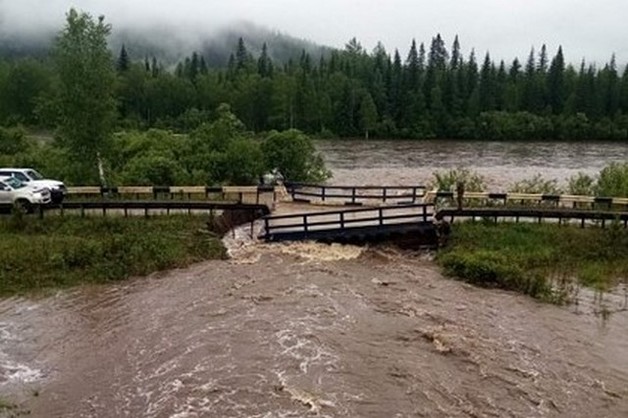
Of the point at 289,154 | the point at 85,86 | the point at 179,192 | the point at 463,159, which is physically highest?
the point at 85,86

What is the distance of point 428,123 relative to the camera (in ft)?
352

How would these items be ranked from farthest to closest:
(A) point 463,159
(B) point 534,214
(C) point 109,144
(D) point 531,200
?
1. (A) point 463,159
2. (C) point 109,144
3. (D) point 531,200
4. (B) point 534,214

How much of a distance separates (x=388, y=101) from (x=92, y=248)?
9545 centimetres

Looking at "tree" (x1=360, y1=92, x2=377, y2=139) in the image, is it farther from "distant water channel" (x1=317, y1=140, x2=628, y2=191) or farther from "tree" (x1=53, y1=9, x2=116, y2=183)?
"tree" (x1=53, y1=9, x2=116, y2=183)

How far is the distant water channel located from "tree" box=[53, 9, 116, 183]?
20.9 m

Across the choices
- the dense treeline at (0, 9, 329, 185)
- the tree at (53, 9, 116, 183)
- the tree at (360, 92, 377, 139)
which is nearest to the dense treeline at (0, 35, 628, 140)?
the tree at (360, 92, 377, 139)

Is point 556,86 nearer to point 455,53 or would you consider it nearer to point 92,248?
point 455,53

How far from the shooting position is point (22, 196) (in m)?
29.3

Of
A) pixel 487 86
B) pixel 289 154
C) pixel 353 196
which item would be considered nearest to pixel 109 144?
pixel 289 154

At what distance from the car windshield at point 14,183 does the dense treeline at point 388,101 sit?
68184 millimetres

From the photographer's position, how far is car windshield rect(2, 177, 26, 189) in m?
29.8

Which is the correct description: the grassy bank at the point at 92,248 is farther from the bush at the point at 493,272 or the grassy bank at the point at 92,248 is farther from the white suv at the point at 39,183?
the bush at the point at 493,272

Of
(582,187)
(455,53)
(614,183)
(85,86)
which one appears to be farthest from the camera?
(455,53)

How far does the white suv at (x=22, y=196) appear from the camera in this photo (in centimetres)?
2933
